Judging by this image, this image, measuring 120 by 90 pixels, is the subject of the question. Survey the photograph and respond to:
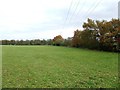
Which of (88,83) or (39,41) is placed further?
(39,41)

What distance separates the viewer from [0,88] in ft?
28.3

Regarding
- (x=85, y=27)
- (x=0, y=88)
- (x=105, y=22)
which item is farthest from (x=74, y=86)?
(x=85, y=27)

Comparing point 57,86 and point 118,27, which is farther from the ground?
point 118,27

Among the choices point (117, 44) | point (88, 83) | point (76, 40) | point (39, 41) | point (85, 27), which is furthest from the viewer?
point (39, 41)

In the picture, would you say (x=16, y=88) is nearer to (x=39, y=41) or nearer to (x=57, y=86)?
(x=57, y=86)

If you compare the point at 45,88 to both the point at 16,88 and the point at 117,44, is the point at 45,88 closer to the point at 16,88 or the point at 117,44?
the point at 16,88

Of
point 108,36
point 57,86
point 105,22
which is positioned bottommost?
point 57,86

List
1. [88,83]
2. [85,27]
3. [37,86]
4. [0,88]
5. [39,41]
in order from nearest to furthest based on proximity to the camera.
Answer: [0,88] < [37,86] < [88,83] < [85,27] < [39,41]

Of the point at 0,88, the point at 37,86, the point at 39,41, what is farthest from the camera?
the point at 39,41

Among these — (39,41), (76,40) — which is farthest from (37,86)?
(39,41)

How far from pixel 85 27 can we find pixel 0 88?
4355 centimetres

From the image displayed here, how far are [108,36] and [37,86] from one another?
118ft

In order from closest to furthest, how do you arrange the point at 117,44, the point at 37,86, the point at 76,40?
the point at 37,86
the point at 117,44
the point at 76,40

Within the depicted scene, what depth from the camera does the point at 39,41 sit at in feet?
362
